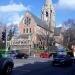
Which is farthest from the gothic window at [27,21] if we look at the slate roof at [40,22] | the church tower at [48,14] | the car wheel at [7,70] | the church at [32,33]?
the car wheel at [7,70]

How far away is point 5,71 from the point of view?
19.0 meters

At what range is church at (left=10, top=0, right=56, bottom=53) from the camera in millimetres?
96988

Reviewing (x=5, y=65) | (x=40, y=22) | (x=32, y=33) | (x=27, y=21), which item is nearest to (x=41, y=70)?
(x=5, y=65)

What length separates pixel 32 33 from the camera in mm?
107062

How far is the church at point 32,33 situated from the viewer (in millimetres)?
96988

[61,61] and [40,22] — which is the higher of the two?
[40,22]

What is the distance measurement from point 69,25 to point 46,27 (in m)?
28.2

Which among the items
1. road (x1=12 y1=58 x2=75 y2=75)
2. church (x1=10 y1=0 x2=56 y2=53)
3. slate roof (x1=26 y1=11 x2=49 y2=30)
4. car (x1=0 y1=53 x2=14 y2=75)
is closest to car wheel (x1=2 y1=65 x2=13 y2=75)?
car (x1=0 y1=53 x2=14 y2=75)

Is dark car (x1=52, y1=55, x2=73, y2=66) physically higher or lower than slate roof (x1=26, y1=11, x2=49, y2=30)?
lower

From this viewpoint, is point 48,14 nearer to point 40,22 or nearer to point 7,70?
point 40,22

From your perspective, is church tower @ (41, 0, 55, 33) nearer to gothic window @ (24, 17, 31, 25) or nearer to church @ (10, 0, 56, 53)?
church @ (10, 0, 56, 53)

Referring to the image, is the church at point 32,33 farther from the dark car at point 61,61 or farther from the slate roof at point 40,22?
the dark car at point 61,61

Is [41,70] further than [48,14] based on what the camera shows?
No

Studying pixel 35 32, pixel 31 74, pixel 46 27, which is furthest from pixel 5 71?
pixel 46 27
